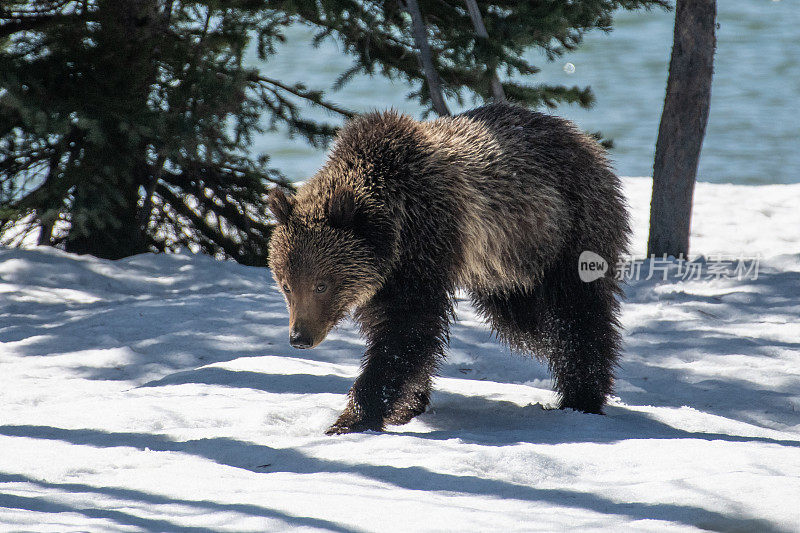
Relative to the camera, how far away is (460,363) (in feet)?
20.0

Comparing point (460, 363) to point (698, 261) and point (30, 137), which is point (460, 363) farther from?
point (30, 137)

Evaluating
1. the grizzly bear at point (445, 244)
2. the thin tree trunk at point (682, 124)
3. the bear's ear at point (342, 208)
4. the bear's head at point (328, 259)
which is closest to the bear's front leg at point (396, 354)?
the grizzly bear at point (445, 244)

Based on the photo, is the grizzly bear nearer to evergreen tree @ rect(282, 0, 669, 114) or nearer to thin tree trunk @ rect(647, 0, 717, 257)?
evergreen tree @ rect(282, 0, 669, 114)

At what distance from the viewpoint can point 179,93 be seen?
26.3 ft

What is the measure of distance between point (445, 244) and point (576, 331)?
104 centimetres

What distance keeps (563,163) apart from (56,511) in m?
3.11

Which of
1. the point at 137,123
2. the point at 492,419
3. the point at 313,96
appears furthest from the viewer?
the point at 313,96

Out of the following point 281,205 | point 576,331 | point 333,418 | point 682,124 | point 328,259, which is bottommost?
point 333,418

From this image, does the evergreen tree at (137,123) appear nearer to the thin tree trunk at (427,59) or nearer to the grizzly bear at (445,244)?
the thin tree trunk at (427,59)

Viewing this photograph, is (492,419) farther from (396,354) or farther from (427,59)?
(427,59)

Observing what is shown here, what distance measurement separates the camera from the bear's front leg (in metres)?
4.05

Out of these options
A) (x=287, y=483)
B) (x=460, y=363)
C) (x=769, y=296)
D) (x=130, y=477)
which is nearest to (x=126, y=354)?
(x=460, y=363)

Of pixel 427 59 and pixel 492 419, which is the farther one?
pixel 427 59

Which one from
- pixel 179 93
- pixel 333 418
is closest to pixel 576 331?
pixel 333 418
